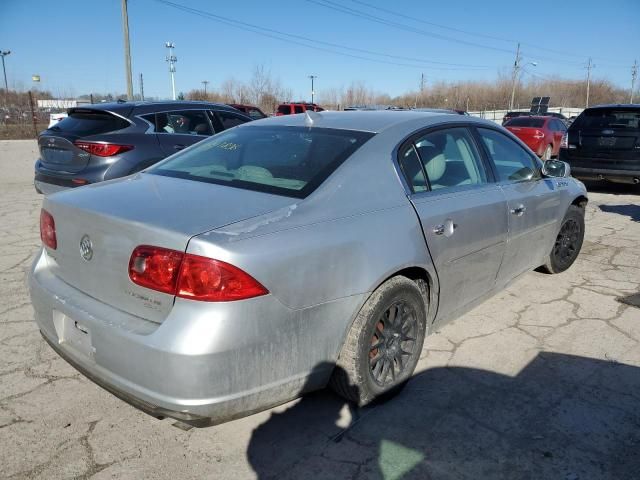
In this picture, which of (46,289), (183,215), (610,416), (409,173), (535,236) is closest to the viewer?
(183,215)

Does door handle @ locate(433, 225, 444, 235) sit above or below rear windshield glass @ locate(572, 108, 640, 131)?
below

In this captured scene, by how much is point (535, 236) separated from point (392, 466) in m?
2.40

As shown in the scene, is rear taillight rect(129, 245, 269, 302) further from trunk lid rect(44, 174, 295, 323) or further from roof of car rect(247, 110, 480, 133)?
roof of car rect(247, 110, 480, 133)

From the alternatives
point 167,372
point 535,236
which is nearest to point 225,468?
point 167,372

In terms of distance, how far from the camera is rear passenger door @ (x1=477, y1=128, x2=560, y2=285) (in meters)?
3.55

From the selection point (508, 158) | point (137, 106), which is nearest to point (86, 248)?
point (508, 158)

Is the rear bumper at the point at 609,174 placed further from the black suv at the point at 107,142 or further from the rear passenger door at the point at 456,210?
the black suv at the point at 107,142

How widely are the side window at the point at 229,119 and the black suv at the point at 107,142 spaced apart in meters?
0.68

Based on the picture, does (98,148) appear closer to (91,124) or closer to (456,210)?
(91,124)

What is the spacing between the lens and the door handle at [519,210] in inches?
138

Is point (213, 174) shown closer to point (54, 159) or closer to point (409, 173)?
point (409, 173)

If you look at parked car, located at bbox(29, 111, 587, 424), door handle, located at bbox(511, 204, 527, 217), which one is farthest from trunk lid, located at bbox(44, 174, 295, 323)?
door handle, located at bbox(511, 204, 527, 217)

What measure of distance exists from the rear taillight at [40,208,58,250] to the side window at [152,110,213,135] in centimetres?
374

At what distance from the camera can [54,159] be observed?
579 centimetres
